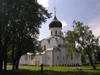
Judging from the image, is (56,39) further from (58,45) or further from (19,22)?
(19,22)

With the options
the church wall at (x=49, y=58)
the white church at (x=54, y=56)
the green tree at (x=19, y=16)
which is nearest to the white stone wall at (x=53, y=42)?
the white church at (x=54, y=56)

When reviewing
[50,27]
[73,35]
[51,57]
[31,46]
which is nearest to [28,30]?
[31,46]

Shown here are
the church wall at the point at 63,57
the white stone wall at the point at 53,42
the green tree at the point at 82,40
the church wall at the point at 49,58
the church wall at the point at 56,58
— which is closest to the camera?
the green tree at the point at 82,40

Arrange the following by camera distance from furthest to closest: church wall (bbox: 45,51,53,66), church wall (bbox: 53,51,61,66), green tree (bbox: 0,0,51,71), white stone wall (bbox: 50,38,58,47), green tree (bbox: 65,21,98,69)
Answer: white stone wall (bbox: 50,38,58,47) → church wall (bbox: 45,51,53,66) → church wall (bbox: 53,51,61,66) → green tree (bbox: 65,21,98,69) → green tree (bbox: 0,0,51,71)

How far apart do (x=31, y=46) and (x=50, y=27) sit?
2104cm

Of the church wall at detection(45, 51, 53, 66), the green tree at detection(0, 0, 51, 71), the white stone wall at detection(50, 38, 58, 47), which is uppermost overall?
the green tree at detection(0, 0, 51, 71)

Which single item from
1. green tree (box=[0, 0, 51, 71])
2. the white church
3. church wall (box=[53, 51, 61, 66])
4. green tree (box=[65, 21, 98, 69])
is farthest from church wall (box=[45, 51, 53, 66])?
green tree (box=[0, 0, 51, 71])

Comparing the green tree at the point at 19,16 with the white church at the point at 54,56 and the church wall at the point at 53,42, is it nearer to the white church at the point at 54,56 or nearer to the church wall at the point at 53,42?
the white church at the point at 54,56

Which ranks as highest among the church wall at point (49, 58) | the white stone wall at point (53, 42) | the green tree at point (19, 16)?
the green tree at point (19, 16)

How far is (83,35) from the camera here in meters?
22.0

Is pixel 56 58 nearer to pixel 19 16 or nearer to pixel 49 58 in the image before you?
pixel 49 58

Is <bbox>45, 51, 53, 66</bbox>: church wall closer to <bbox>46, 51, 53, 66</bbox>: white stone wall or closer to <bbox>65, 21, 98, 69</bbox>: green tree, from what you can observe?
<bbox>46, 51, 53, 66</bbox>: white stone wall

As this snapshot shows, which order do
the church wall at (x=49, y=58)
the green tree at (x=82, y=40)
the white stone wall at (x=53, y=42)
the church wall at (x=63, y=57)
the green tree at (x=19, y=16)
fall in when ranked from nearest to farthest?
the green tree at (x=19, y=16)
the green tree at (x=82, y=40)
the church wall at (x=49, y=58)
the church wall at (x=63, y=57)
the white stone wall at (x=53, y=42)

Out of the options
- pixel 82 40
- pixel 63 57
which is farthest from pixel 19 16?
pixel 63 57
